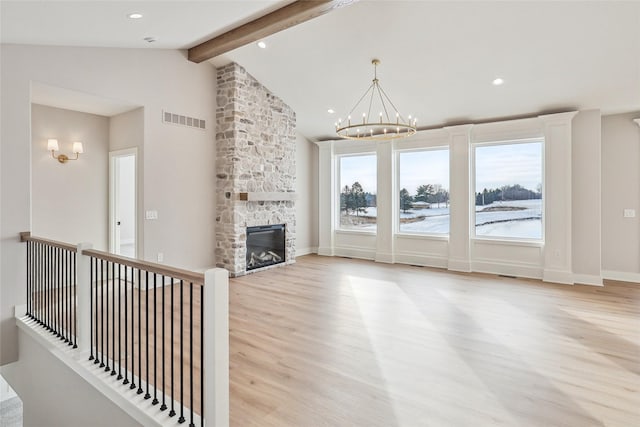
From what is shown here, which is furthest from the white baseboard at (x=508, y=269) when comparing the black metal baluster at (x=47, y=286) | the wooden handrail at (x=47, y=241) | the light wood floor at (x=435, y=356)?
the black metal baluster at (x=47, y=286)

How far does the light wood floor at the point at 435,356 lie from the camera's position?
2279 millimetres

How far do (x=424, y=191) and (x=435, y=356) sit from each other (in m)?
4.68

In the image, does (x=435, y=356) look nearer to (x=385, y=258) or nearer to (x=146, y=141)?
(x=385, y=258)

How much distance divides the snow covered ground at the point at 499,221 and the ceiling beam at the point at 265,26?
4468mm

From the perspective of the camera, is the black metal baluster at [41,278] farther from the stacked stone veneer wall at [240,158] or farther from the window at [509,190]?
the window at [509,190]

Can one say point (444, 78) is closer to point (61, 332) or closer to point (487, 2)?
point (487, 2)

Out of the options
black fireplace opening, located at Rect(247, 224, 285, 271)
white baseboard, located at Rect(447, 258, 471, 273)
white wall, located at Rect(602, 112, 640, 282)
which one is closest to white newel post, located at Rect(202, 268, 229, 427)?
black fireplace opening, located at Rect(247, 224, 285, 271)

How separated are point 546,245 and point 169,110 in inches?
260

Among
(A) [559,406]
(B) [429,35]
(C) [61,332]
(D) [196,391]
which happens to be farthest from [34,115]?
(A) [559,406]

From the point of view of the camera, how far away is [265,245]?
6871 mm

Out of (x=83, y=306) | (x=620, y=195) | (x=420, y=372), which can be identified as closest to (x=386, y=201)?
(x=620, y=195)

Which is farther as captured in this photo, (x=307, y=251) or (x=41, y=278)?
(x=307, y=251)

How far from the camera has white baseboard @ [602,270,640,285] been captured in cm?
578

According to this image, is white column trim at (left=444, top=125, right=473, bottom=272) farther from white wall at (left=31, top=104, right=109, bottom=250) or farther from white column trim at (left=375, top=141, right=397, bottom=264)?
white wall at (left=31, top=104, right=109, bottom=250)
